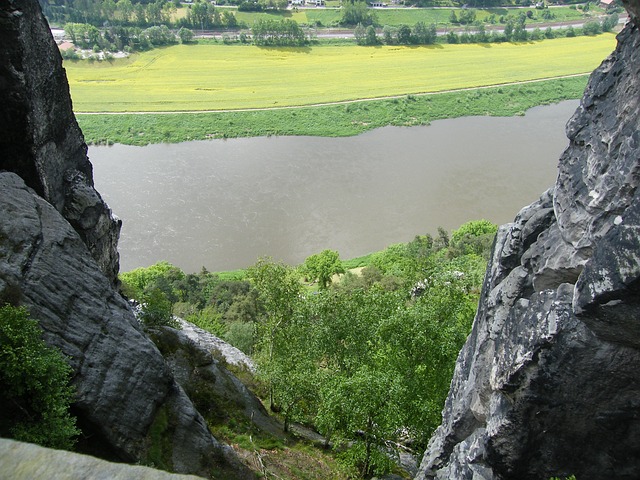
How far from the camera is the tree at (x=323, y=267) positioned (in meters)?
43.3

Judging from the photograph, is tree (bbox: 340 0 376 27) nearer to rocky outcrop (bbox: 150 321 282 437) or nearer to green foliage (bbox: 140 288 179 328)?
green foliage (bbox: 140 288 179 328)

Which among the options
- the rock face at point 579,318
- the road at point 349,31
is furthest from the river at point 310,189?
the road at point 349,31

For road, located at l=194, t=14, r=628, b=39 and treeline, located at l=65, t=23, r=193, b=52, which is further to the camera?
road, located at l=194, t=14, r=628, b=39

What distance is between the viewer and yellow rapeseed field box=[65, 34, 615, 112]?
80875 millimetres

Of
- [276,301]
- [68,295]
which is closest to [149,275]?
[276,301]

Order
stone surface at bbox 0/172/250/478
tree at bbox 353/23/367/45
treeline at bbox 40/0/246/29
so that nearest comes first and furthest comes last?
stone surface at bbox 0/172/250/478 → tree at bbox 353/23/367/45 → treeline at bbox 40/0/246/29

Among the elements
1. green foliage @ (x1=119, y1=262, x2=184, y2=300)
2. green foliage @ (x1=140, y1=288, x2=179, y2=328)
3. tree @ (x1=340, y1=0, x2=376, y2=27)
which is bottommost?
green foliage @ (x1=119, y1=262, x2=184, y2=300)

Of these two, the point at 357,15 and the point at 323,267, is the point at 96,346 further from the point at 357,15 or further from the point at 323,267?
the point at 357,15

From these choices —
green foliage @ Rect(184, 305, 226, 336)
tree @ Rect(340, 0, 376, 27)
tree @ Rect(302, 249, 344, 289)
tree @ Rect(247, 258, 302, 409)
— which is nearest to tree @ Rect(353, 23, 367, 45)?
tree @ Rect(340, 0, 376, 27)

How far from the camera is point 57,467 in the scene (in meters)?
5.71

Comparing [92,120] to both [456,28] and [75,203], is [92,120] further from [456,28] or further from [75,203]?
[456,28]

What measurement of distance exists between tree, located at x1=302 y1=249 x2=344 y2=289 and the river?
3192mm

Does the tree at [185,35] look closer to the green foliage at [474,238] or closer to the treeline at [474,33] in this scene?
the treeline at [474,33]

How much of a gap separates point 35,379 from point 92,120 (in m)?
67.4
